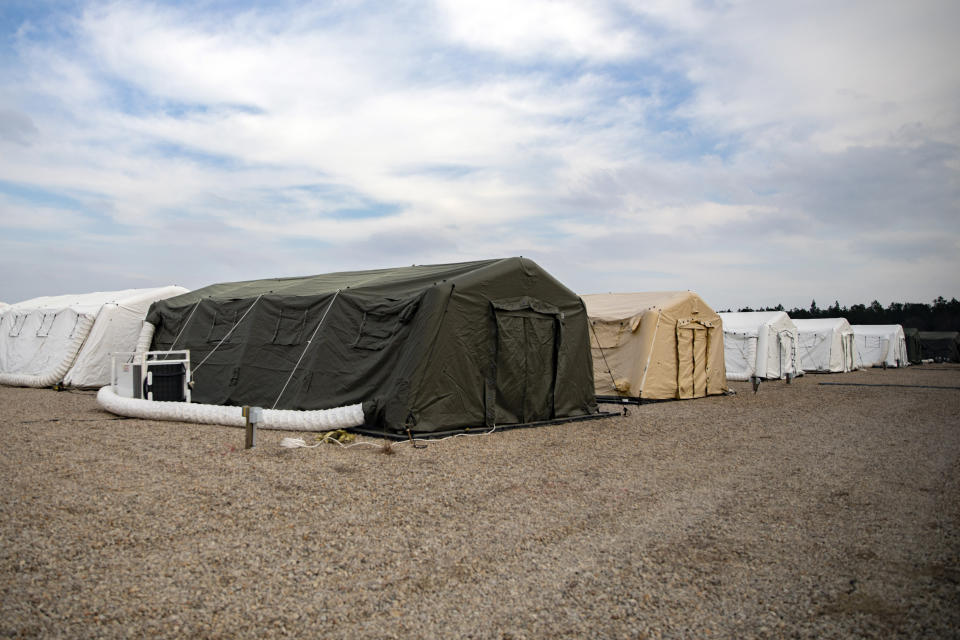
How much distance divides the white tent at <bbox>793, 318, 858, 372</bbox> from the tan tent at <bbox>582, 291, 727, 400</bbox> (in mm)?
15444

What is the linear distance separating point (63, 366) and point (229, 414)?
8978 millimetres

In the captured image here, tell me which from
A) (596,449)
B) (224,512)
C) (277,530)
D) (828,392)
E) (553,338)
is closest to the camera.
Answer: (277,530)

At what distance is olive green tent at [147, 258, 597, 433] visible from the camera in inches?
373

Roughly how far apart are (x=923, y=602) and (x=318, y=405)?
27.7 feet

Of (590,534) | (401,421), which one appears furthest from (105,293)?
(590,534)

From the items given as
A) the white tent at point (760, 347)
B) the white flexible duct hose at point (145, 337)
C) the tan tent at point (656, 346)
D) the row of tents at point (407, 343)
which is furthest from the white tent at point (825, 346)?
the white flexible duct hose at point (145, 337)

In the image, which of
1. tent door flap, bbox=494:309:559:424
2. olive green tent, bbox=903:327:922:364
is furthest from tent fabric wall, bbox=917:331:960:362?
tent door flap, bbox=494:309:559:424

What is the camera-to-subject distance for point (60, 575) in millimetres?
3764

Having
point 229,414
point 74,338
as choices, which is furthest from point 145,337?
point 229,414

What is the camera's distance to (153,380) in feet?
37.8

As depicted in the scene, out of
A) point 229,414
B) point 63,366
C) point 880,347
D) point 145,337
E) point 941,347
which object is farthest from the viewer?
point 941,347

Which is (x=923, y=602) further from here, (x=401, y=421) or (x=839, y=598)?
(x=401, y=421)

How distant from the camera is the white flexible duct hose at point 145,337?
49.3 ft

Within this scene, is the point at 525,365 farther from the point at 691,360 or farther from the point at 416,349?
the point at 691,360
